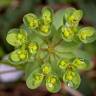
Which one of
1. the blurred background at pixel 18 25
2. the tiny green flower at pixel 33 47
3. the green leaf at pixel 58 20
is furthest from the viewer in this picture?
the blurred background at pixel 18 25

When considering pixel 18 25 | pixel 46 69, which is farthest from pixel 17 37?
pixel 18 25

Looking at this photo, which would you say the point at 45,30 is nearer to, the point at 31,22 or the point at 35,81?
the point at 31,22

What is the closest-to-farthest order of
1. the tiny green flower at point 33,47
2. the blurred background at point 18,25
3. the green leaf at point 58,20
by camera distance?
the tiny green flower at point 33,47, the green leaf at point 58,20, the blurred background at point 18,25

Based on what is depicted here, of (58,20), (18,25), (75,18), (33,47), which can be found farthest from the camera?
(18,25)

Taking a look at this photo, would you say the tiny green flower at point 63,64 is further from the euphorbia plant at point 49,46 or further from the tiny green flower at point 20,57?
the tiny green flower at point 20,57

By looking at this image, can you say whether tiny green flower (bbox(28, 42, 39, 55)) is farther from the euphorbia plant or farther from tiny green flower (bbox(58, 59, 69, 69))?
tiny green flower (bbox(58, 59, 69, 69))

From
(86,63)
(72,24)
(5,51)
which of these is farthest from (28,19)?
(5,51)

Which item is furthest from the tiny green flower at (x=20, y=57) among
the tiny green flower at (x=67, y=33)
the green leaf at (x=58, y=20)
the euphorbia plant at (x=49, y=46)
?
the green leaf at (x=58, y=20)

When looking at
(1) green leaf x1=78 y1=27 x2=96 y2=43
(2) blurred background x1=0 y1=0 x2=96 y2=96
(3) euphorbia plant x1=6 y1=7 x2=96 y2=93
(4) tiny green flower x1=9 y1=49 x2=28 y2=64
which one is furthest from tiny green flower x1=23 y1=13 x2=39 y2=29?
(2) blurred background x1=0 y1=0 x2=96 y2=96
